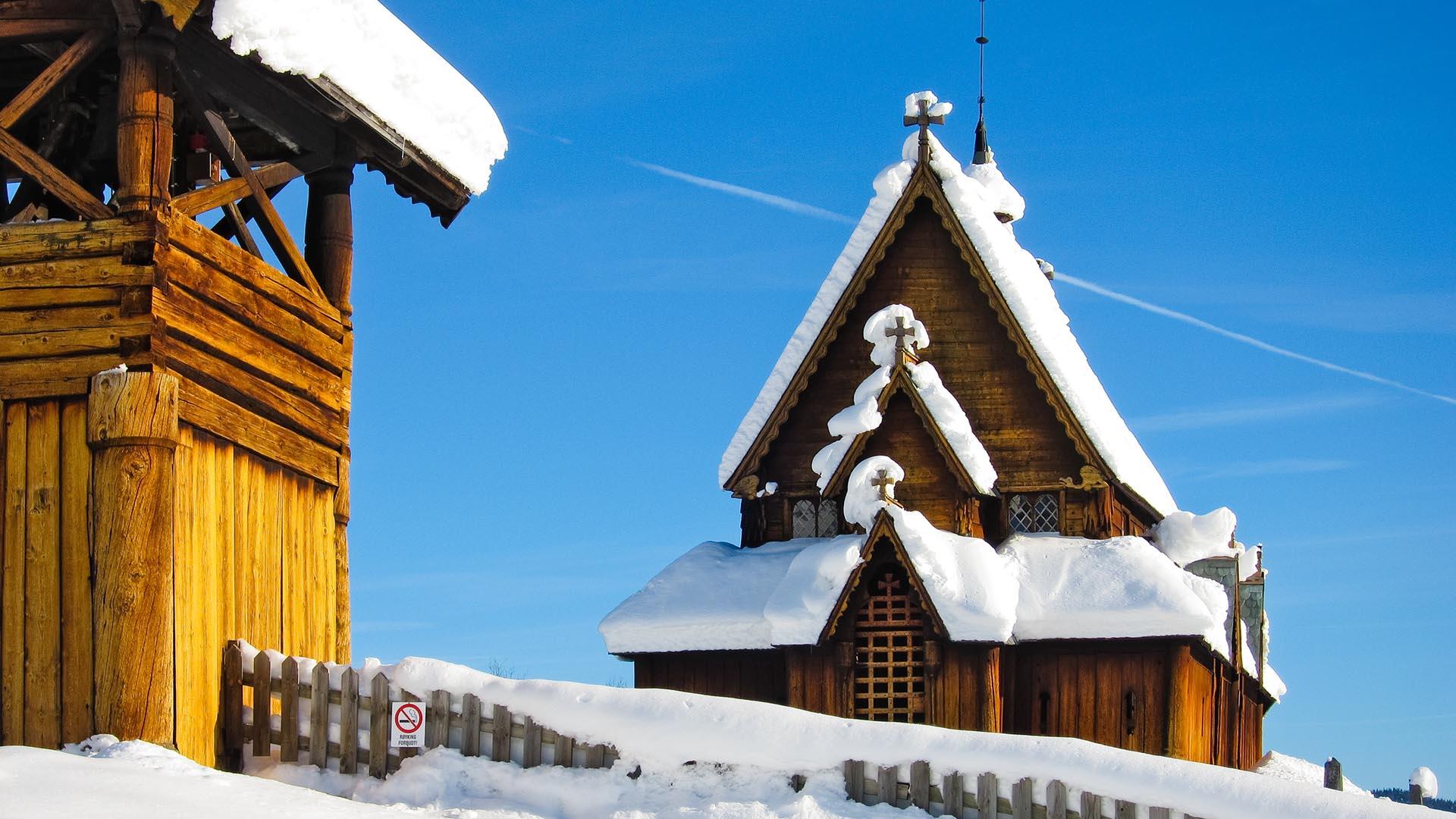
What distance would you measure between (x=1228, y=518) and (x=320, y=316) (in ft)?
36.7

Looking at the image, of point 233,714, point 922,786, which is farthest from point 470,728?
point 922,786

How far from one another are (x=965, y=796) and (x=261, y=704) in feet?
17.7

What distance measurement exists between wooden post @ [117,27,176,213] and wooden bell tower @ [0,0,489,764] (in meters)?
0.02

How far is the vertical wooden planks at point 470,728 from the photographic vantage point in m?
16.2

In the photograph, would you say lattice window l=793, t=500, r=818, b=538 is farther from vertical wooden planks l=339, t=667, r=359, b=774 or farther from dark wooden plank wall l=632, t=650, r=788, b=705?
vertical wooden planks l=339, t=667, r=359, b=774

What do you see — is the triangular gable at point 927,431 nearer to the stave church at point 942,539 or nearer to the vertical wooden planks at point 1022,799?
the stave church at point 942,539

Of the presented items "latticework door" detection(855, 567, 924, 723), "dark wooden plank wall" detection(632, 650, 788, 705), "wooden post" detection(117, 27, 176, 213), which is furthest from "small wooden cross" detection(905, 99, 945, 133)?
"wooden post" detection(117, 27, 176, 213)

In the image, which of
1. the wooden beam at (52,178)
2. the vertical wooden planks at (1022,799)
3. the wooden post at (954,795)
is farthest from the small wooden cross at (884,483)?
the wooden beam at (52,178)

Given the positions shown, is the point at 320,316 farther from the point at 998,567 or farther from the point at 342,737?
the point at 998,567

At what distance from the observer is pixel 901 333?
2412 cm

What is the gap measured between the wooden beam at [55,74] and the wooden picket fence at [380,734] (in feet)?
14.4

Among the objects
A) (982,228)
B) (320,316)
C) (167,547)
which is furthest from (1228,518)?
(167,547)

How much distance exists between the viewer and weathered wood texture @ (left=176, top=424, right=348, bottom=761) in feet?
51.9

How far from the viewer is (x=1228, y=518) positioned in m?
24.4
